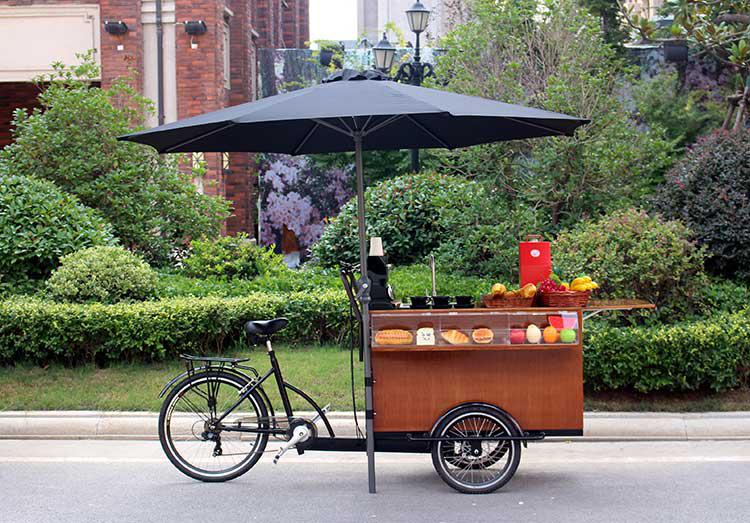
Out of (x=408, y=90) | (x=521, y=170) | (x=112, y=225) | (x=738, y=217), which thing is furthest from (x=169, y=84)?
(x=408, y=90)

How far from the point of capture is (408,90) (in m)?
6.20

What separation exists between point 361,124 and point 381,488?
8.45ft

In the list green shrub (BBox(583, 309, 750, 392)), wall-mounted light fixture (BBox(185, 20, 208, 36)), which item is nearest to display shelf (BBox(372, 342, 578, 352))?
green shrub (BBox(583, 309, 750, 392))

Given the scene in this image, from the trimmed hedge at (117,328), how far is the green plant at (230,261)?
2459mm

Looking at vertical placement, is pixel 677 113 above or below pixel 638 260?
above

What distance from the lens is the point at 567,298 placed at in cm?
621

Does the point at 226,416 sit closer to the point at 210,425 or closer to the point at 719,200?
the point at 210,425

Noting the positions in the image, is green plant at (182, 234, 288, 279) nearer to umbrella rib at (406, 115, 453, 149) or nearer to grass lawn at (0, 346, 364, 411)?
grass lawn at (0, 346, 364, 411)

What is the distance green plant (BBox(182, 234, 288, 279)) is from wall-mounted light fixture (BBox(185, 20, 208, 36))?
862cm

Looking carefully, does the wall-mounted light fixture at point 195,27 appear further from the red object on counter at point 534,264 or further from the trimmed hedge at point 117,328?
the red object on counter at point 534,264

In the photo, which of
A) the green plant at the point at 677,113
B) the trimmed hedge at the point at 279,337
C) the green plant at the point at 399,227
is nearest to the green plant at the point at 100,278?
the trimmed hedge at the point at 279,337

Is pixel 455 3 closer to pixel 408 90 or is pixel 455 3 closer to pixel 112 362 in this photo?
pixel 112 362

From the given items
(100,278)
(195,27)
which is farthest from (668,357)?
(195,27)

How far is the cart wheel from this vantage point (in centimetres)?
612
